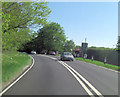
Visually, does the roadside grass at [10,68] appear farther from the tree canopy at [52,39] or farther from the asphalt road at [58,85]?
the tree canopy at [52,39]

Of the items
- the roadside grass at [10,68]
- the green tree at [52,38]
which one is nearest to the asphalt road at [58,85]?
the roadside grass at [10,68]

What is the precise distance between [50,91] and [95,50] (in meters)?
39.4

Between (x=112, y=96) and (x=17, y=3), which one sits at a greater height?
(x=17, y=3)

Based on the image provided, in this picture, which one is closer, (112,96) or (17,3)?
(112,96)

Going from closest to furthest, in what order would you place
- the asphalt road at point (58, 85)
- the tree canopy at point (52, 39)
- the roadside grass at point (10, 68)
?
the asphalt road at point (58, 85), the roadside grass at point (10, 68), the tree canopy at point (52, 39)

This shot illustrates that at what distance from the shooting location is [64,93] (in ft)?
21.5

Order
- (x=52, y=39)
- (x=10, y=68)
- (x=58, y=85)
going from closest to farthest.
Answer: (x=58, y=85)
(x=10, y=68)
(x=52, y=39)

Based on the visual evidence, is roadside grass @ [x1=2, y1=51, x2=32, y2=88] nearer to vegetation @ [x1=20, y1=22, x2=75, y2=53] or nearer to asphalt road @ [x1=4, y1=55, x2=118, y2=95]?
asphalt road @ [x1=4, y1=55, x2=118, y2=95]

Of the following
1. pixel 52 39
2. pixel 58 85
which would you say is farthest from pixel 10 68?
pixel 52 39

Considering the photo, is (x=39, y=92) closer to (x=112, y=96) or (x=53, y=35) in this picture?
(x=112, y=96)

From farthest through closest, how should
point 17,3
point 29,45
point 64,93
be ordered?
point 29,45, point 17,3, point 64,93

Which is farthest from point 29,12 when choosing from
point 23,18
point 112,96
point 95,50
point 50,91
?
point 95,50

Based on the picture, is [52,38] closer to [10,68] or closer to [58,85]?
[10,68]

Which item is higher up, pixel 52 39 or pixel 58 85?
pixel 52 39
